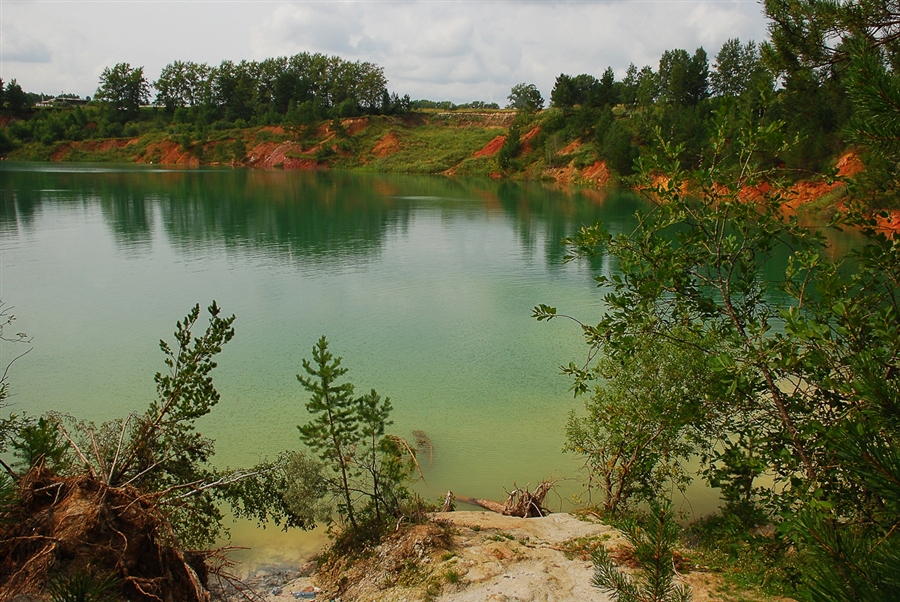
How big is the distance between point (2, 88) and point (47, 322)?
105393 mm

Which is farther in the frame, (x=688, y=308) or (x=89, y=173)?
(x=89, y=173)

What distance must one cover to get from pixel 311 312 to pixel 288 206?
2882cm

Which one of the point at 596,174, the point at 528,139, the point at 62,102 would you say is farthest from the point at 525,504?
the point at 62,102

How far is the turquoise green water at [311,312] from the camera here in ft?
43.4

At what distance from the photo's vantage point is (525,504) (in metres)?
10.1

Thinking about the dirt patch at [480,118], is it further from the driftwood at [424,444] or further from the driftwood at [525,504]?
the driftwood at [525,504]

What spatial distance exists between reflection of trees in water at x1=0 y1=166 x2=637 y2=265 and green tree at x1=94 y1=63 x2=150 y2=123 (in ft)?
124

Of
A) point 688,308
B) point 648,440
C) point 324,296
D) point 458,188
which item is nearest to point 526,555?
point 648,440

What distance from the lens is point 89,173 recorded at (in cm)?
7344

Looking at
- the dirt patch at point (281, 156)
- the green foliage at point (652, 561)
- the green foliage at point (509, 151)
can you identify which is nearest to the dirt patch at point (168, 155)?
the dirt patch at point (281, 156)

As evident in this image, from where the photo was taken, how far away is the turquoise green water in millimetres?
13219

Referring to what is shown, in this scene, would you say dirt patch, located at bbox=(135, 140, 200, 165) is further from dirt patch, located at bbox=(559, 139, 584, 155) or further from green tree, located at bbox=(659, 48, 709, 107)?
green tree, located at bbox=(659, 48, 709, 107)

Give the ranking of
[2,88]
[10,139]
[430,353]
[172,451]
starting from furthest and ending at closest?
[2,88] → [10,139] → [430,353] → [172,451]

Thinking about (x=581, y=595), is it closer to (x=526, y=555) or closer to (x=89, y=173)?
(x=526, y=555)
